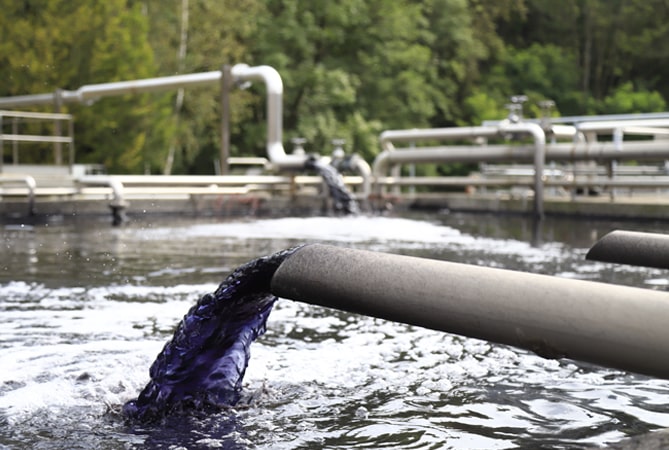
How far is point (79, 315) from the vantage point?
5875mm

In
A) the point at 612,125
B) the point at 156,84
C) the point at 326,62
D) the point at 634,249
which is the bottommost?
the point at 634,249

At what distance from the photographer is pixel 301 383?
4.03 metres

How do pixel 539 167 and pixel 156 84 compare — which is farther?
pixel 156 84

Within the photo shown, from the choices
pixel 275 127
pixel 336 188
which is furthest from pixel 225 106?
pixel 336 188

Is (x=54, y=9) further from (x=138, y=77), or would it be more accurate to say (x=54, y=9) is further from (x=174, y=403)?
(x=174, y=403)

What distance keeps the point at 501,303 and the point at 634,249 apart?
1.56 meters

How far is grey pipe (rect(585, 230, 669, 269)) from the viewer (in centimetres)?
339

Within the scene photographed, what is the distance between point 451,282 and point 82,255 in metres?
8.25

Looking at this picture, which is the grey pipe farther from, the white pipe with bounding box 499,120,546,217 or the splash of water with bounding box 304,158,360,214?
the splash of water with bounding box 304,158,360,214

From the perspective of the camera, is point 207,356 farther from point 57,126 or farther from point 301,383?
point 57,126

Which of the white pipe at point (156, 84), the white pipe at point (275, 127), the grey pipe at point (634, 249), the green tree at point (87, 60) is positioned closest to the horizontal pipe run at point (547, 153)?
the white pipe at point (275, 127)

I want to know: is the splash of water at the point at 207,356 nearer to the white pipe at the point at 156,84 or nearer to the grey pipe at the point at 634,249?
the grey pipe at the point at 634,249

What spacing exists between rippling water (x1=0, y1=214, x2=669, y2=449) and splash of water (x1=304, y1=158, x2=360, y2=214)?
11.2m

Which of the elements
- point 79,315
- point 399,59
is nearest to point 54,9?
point 399,59
